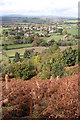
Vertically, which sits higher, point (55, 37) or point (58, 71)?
point (55, 37)

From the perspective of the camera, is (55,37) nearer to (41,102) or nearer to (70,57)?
(70,57)

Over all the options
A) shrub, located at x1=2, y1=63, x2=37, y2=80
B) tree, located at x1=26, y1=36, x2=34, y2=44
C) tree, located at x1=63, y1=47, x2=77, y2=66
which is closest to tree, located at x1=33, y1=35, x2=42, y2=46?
tree, located at x1=26, y1=36, x2=34, y2=44

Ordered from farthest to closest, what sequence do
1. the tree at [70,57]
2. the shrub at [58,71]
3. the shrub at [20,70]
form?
the tree at [70,57], the shrub at [20,70], the shrub at [58,71]

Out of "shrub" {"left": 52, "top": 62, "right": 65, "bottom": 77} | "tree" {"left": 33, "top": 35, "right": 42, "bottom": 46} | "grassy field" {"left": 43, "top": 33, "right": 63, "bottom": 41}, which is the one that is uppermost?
"grassy field" {"left": 43, "top": 33, "right": 63, "bottom": 41}

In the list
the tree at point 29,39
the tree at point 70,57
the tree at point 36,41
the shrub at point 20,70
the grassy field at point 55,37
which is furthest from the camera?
the grassy field at point 55,37

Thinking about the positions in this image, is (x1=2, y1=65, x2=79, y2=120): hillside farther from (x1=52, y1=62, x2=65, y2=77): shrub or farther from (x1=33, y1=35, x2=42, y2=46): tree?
(x1=33, y1=35, x2=42, y2=46): tree

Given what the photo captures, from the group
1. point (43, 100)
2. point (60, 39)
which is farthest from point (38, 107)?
point (60, 39)

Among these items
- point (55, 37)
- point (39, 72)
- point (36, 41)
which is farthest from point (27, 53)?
point (39, 72)

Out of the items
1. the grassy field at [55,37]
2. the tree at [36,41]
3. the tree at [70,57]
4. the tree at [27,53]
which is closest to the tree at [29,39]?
the tree at [36,41]

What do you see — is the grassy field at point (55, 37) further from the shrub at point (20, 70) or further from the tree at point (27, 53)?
the shrub at point (20, 70)
